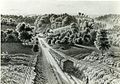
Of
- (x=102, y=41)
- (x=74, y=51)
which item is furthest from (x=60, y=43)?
(x=102, y=41)

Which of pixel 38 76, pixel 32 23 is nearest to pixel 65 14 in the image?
Result: pixel 32 23

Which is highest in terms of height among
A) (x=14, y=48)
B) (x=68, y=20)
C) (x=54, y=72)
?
(x=68, y=20)

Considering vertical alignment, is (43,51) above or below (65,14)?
below

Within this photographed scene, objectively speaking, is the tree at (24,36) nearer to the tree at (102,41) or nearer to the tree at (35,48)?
the tree at (35,48)

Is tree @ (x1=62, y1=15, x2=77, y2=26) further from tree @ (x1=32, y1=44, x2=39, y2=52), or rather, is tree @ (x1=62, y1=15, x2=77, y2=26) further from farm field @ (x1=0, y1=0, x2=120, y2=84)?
tree @ (x1=32, y1=44, x2=39, y2=52)

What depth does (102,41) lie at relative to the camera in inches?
84.6

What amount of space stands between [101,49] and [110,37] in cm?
6

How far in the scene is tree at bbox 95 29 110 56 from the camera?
214 centimetres

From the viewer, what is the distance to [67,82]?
2080mm

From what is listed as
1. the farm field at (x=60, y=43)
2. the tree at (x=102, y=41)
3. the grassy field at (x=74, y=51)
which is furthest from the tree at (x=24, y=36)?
the tree at (x=102, y=41)

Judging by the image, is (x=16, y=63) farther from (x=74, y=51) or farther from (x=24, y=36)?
(x=74, y=51)

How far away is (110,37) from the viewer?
2.16 metres

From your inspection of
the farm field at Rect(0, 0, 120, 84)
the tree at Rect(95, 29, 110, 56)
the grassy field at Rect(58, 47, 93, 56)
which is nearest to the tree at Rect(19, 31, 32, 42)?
the farm field at Rect(0, 0, 120, 84)

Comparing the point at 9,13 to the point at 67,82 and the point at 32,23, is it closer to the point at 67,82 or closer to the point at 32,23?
the point at 32,23
